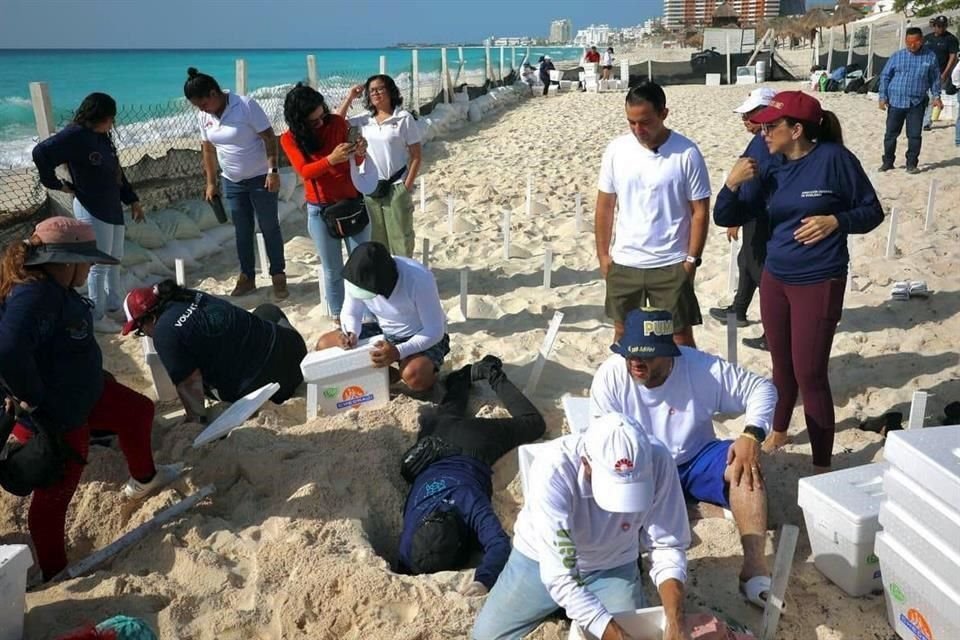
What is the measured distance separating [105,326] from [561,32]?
161107 millimetres

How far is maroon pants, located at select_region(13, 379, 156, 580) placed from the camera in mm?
2928

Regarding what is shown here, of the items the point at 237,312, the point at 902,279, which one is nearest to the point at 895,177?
the point at 902,279

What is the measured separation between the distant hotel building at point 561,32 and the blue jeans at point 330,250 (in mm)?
155022

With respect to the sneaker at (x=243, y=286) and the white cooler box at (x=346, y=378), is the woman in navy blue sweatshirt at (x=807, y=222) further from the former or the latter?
the sneaker at (x=243, y=286)

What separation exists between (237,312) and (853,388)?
343cm

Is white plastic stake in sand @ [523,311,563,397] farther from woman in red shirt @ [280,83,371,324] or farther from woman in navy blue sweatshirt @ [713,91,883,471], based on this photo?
woman in red shirt @ [280,83,371,324]

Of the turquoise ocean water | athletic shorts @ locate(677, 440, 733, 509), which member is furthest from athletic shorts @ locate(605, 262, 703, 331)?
the turquoise ocean water

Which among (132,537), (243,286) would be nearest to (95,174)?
(243,286)

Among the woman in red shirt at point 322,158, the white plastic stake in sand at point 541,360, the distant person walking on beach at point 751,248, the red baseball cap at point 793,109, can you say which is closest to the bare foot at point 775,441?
the distant person walking on beach at point 751,248

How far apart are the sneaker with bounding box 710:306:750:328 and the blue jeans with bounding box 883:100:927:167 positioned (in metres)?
4.77

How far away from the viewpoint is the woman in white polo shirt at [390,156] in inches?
205

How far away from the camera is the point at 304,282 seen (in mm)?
6207

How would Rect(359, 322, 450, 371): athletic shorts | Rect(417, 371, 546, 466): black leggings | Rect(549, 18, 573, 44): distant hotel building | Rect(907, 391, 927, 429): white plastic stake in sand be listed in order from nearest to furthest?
Rect(907, 391, 927, 429): white plastic stake in sand → Rect(417, 371, 546, 466): black leggings → Rect(359, 322, 450, 371): athletic shorts → Rect(549, 18, 573, 44): distant hotel building

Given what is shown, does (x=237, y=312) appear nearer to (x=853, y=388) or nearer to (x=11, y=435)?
(x=11, y=435)
